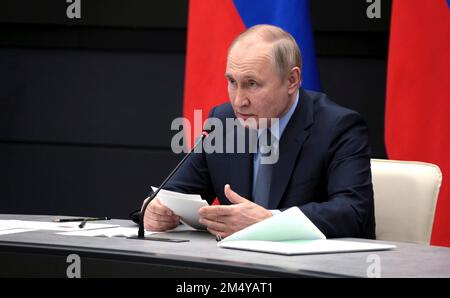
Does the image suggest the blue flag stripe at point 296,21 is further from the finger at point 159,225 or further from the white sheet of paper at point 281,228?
the white sheet of paper at point 281,228

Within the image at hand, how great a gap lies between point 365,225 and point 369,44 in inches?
76.6

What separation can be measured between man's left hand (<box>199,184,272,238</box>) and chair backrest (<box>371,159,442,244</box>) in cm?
59

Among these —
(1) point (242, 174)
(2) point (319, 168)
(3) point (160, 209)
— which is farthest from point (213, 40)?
(3) point (160, 209)

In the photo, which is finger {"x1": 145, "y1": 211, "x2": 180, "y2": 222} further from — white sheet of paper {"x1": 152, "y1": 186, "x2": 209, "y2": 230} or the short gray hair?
the short gray hair

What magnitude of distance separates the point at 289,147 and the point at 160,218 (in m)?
0.52

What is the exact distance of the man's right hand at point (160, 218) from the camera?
8.77 ft

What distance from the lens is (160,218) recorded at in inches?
105

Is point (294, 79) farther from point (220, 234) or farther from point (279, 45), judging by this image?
point (220, 234)

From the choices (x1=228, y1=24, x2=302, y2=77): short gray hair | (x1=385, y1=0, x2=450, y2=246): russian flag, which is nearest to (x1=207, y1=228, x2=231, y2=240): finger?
(x1=228, y1=24, x2=302, y2=77): short gray hair

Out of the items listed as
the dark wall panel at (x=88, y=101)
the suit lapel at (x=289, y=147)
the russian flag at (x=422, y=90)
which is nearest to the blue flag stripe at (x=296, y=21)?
the russian flag at (x=422, y=90)

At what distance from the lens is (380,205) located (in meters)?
2.87
